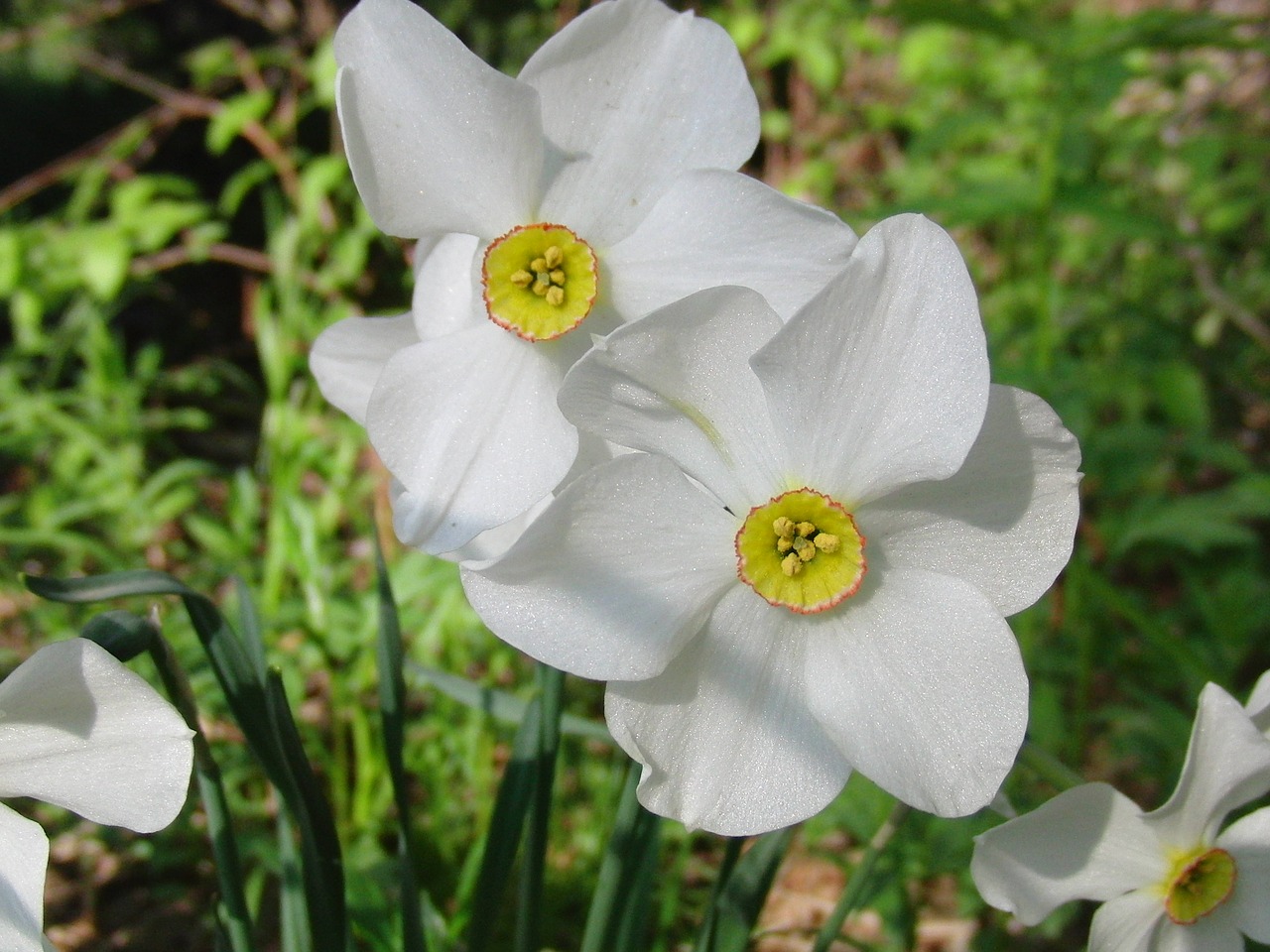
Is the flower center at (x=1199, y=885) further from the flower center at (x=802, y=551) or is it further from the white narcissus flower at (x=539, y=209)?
the white narcissus flower at (x=539, y=209)

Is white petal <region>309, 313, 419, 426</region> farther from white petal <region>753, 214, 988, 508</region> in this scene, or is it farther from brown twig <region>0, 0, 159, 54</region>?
brown twig <region>0, 0, 159, 54</region>

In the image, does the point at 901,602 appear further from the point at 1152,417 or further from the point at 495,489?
the point at 1152,417

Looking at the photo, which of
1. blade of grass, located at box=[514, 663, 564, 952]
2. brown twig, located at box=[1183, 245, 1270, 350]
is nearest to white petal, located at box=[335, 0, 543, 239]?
blade of grass, located at box=[514, 663, 564, 952]

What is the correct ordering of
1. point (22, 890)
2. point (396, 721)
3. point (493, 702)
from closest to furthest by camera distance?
point (22, 890), point (396, 721), point (493, 702)

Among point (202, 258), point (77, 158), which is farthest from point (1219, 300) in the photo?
point (77, 158)

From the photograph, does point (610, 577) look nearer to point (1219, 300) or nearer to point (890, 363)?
point (890, 363)

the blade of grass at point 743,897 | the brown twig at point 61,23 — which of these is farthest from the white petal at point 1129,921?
the brown twig at point 61,23

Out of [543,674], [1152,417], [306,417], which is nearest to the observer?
[543,674]

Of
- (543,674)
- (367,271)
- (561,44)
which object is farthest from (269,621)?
(367,271)

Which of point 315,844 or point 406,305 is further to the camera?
point 406,305
